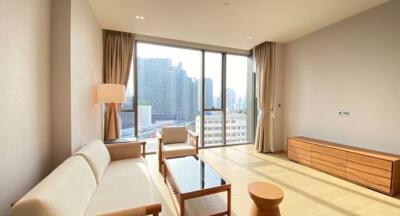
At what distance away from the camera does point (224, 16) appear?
3.23m

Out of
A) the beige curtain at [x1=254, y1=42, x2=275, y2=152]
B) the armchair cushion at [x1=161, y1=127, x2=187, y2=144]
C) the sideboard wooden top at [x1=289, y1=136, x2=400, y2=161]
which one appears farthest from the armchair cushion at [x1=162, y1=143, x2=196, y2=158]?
the sideboard wooden top at [x1=289, y1=136, x2=400, y2=161]

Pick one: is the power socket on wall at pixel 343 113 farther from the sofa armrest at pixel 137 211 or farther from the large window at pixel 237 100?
the sofa armrest at pixel 137 211

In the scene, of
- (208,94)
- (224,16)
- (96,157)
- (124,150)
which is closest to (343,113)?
(224,16)

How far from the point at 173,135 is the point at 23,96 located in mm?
2524

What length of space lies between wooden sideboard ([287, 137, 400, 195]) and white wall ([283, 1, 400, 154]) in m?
0.34

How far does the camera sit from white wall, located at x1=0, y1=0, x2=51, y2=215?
1.31 metres

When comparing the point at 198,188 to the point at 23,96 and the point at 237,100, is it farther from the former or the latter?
the point at 237,100

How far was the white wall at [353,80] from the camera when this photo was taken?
2826mm

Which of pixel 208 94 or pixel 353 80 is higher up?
pixel 353 80

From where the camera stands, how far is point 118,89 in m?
3.21

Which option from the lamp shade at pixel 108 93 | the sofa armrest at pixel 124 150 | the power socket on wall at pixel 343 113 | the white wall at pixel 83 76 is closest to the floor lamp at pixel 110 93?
the lamp shade at pixel 108 93

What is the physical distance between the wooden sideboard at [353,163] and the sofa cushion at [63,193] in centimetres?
364

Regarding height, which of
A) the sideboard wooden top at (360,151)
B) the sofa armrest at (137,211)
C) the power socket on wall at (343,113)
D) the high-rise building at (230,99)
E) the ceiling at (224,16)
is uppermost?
the ceiling at (224,16)

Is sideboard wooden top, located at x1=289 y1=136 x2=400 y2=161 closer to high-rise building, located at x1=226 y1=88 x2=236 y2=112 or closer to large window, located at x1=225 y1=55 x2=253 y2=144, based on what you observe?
large window, located at x1=225 y1=55 x2=253 y2=144
